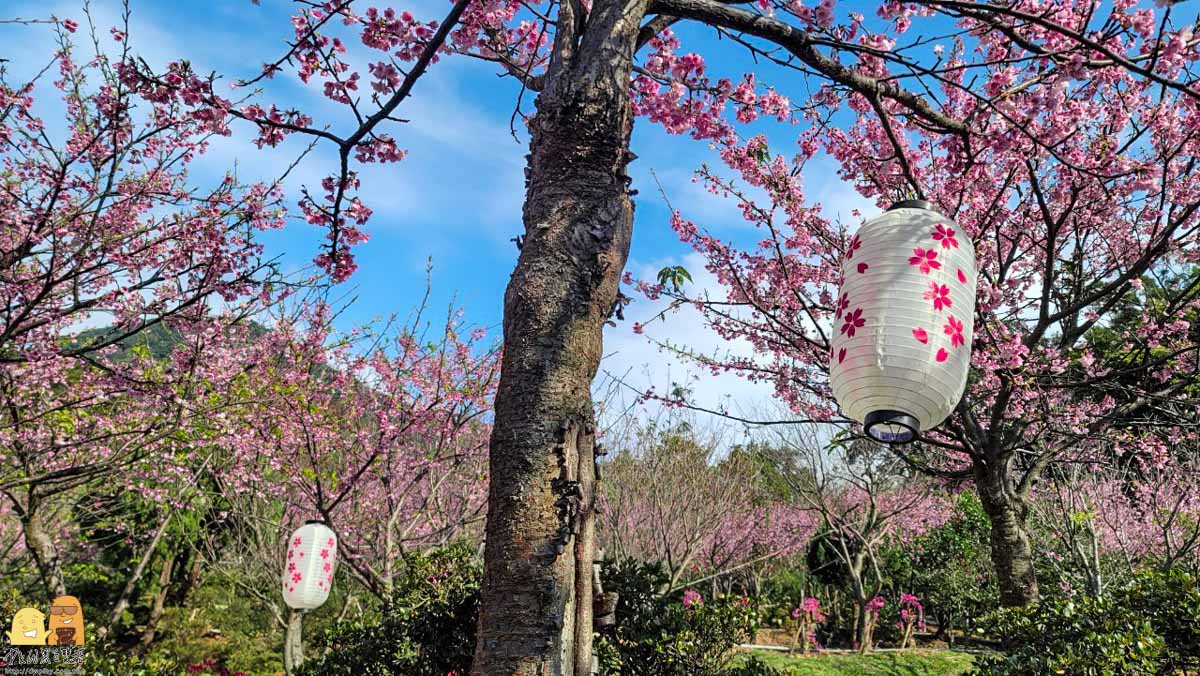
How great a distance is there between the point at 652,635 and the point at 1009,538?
8.84 feet

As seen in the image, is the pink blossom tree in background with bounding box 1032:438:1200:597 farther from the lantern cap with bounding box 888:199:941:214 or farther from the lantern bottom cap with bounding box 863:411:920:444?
the lantern cap with bounding box 888:199:941:214

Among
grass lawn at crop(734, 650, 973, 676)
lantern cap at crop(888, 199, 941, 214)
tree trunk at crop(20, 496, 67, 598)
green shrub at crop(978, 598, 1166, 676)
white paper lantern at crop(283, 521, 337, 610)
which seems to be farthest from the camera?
grass lawn at crop(734, 650, 973, 676)

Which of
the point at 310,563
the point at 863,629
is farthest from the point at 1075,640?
the point at 863,629

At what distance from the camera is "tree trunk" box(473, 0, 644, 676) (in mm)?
1861

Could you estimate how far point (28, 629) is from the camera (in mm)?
4250

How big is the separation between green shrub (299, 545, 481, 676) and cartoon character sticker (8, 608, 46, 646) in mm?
1945

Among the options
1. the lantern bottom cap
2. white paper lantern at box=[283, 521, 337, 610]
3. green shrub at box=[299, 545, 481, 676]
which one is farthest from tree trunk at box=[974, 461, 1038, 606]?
white paper lantern at box=[283, 521, 337, 610]

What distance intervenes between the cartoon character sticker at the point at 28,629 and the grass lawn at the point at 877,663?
6.39 m

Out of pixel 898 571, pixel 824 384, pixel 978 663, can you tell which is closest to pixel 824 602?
pixel 898 571

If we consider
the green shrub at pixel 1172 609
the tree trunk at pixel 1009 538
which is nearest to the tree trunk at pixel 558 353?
the green shrub at pixel 1172 609

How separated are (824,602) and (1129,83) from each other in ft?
31.8

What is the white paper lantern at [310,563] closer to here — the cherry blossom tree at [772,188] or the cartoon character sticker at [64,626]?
the cartoon character sticker at [64,626]

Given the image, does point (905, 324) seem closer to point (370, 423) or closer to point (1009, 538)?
point (1009, 538)

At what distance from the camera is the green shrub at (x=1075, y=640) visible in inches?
117
